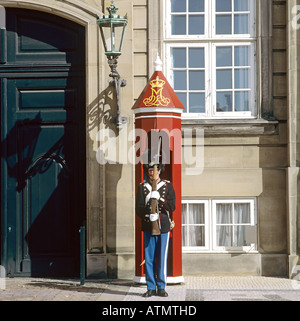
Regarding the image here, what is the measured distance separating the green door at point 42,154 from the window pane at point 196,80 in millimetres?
1730

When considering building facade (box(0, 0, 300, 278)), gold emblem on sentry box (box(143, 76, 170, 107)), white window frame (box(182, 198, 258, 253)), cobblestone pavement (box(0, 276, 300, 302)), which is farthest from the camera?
white window frame (box(182, 198, 258, 253))

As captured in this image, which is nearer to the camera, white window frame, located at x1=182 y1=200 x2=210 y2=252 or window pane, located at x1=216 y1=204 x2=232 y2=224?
white window frame, located at x1=182 y1=200 x2=210 y2=252

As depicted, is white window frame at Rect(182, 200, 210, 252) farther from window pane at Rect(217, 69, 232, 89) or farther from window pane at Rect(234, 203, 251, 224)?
window pane at Rect(217, 69, 232, 89)

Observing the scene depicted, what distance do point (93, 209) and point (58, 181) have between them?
2.54ft

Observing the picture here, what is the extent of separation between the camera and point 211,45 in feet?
43.1

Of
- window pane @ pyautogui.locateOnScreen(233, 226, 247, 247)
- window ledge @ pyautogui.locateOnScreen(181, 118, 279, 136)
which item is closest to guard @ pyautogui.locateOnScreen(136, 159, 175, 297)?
window ledge @ pyautogui.locateOnScreen(181, 118, 279, 136)

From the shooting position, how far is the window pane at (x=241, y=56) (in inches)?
517

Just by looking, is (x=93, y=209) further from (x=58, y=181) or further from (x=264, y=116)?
(x=264, y=116)

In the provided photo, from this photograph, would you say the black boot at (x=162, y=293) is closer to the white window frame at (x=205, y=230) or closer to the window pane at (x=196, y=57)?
the white window frame at (x=205, y=230)

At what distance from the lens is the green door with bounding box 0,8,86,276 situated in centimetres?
1302

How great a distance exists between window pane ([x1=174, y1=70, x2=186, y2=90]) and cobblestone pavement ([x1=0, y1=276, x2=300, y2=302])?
3.03 meters

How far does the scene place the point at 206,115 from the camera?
13094mm

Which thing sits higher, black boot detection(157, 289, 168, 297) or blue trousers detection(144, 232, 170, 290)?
blue trousers detection(144, 232, 170, 290)
